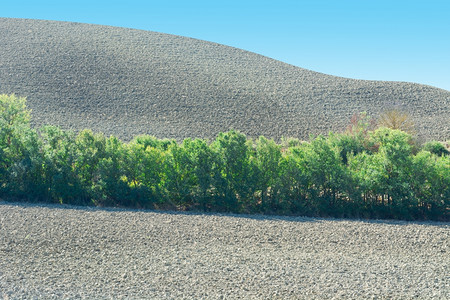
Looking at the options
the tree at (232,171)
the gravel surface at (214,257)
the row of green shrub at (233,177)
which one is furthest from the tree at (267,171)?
the gravel surface at (214,257)

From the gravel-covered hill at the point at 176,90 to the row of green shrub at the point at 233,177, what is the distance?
18.2 m

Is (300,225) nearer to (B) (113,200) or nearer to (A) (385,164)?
(A) (385,164)

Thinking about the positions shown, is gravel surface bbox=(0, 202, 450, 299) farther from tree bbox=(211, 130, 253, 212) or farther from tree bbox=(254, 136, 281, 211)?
tree bbox=(254, 136, 281, 211)

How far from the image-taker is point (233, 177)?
36.6ft

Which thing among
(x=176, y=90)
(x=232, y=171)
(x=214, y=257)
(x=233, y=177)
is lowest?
(x=214, y=257)

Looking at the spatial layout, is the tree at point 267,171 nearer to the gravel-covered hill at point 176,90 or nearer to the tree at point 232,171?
the tree at point 232,171

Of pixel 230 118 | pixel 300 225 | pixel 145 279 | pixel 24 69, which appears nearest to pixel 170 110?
pixel 230 118

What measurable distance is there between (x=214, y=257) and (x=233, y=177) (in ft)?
14.5

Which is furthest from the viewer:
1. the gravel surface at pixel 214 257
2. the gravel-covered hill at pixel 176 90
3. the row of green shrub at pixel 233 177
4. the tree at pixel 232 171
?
the gravel-covered hill at pixel 176 90

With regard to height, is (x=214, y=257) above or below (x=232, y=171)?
below

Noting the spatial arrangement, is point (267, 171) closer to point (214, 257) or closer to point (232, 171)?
point (232, 171)

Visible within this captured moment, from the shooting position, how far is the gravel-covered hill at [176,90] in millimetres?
33719

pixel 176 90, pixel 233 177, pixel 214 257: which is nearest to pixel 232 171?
pixel 233 177

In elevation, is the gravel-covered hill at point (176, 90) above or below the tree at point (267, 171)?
above
